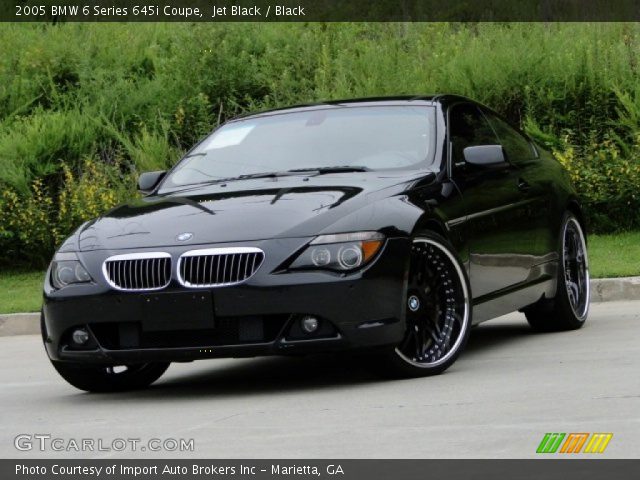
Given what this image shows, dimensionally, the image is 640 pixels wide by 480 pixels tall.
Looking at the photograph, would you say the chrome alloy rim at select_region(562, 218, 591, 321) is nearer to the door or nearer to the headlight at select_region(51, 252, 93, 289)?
the door

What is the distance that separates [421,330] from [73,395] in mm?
2040

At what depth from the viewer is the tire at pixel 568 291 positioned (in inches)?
386

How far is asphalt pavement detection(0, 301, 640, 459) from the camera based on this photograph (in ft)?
19.4

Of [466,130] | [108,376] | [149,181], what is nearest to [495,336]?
[466,130]

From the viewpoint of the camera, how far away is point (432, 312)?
800 centimetres

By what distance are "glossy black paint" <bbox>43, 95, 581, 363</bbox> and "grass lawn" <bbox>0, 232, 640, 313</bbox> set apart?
4854 millimetres

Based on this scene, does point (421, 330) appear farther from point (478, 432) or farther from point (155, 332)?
point (478, 432)

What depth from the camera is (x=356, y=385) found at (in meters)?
7.81

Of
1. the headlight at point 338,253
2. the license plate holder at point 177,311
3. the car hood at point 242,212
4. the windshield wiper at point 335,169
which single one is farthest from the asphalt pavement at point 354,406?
the windshield wiper at point 335,169

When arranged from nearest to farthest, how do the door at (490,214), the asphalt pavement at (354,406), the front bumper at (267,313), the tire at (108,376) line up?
the asphalt pavement at (354,406) → the front bumper at (267,313) → the tire at (108,376) → the door at (490,214)

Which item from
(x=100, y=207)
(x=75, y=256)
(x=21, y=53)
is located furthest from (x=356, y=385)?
(x=21, y=53)
